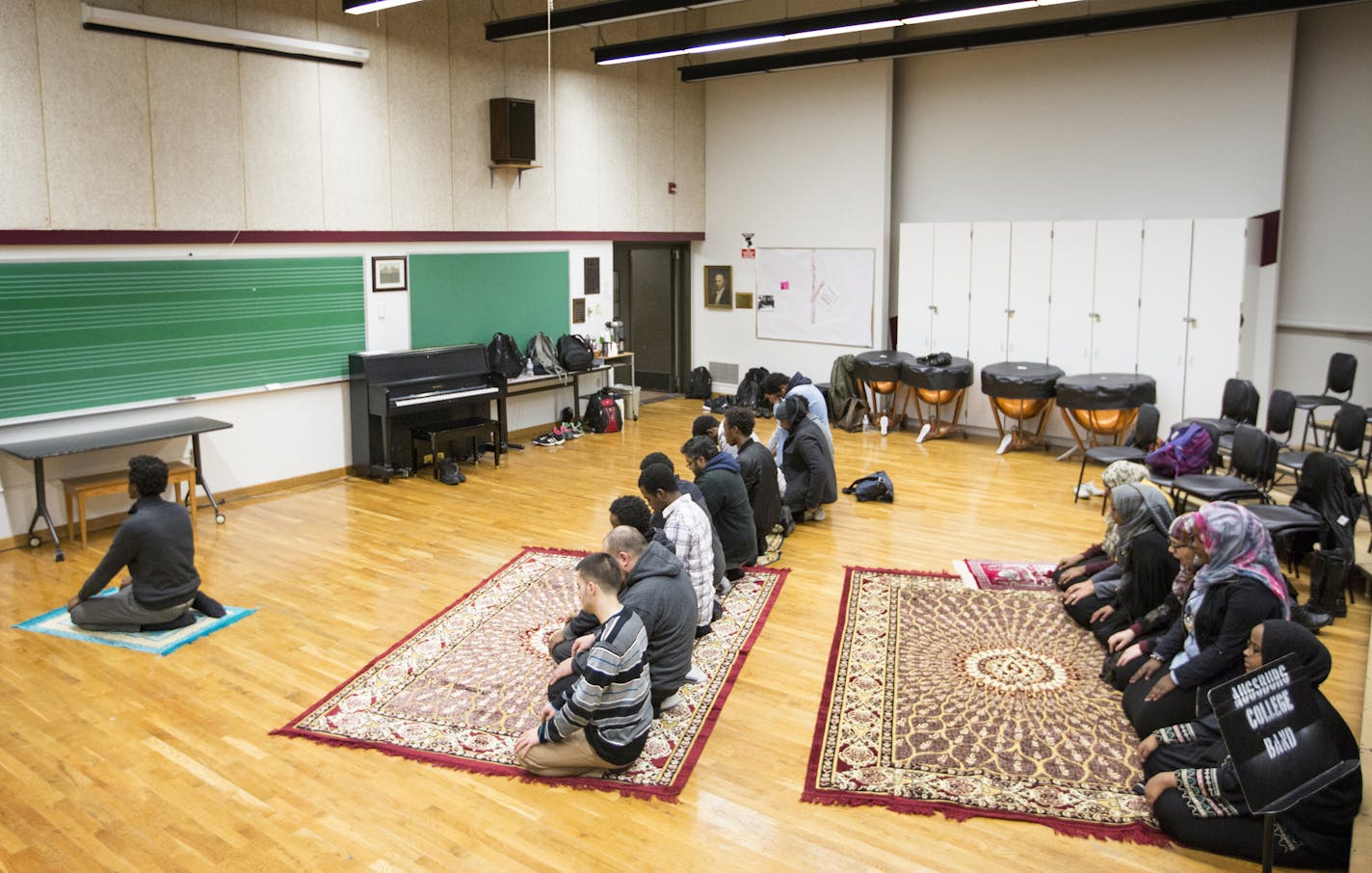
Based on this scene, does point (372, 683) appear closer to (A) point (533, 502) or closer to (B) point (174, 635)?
(B) point (174, 635)

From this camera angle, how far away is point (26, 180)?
7.24 metres

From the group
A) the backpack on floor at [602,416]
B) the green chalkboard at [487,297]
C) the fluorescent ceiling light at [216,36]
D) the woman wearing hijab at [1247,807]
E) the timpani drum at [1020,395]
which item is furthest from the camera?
the backpack on floor at [602,416]

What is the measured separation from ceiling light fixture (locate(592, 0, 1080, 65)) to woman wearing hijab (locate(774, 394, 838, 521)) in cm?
353

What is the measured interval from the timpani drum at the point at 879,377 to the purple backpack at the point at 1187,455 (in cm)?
389

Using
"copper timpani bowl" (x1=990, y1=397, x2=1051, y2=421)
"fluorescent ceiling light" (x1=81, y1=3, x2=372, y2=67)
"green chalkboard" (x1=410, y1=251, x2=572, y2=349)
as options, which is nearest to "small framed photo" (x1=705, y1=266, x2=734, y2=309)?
"green chalkboard" (x1=410, y1=251, x2=572, y2=349)

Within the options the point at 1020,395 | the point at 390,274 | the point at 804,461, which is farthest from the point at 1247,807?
the point at 390,274

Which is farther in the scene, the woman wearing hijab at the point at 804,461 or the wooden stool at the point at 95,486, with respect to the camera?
the woman wearing hijab at the point at 804,461

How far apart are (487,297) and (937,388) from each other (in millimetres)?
4818

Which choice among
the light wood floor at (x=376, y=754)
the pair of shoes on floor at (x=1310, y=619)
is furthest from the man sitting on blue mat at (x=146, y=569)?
the pair of shoes on floor at (x=1310, y=619)

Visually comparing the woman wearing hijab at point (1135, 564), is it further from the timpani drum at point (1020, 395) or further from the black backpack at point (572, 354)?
the black backpack at point (572, 354)

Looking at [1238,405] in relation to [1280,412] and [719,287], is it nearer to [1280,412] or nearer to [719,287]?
[1280,412]

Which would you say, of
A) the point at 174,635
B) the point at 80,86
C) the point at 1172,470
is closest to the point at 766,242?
the point at 1172,470

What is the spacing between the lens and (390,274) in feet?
32.4

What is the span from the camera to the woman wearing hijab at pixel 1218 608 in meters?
4.18
